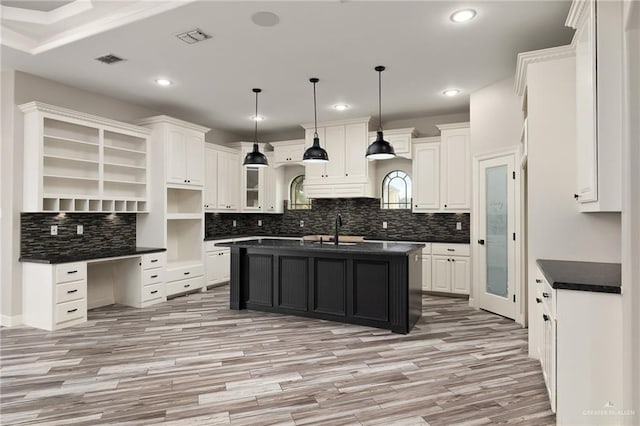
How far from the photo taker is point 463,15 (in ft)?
10.2

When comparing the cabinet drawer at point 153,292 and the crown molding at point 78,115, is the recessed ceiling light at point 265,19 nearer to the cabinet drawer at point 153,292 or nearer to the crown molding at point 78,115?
the crown molding at point 78,115

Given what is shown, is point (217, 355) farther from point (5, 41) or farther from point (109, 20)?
point (5, 41)

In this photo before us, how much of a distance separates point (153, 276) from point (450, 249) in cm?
440

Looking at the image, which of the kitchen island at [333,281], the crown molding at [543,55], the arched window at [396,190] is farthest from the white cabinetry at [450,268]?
the crown molding at [543,55]

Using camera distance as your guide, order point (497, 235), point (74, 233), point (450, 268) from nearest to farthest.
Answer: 1. point (497, 235)
2. point (74, 233)
3. point (450, 268)

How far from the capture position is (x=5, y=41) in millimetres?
3658

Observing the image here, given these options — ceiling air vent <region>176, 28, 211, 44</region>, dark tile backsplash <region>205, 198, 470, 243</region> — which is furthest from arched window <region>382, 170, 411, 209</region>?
ceiling air vent <region>176, 28, 211, 44</region>

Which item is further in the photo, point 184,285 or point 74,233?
point 184,285

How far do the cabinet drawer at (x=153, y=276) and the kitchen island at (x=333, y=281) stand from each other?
4.05 feet

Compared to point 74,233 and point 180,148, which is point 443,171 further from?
point 74,233

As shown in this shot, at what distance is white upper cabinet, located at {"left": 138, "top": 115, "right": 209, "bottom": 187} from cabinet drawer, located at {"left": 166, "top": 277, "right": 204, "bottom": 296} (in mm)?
1526

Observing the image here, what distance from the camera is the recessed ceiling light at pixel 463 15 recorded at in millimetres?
3055

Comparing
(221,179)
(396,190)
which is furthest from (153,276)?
(396,190)

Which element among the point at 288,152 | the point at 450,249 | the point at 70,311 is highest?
the point at 288,152
